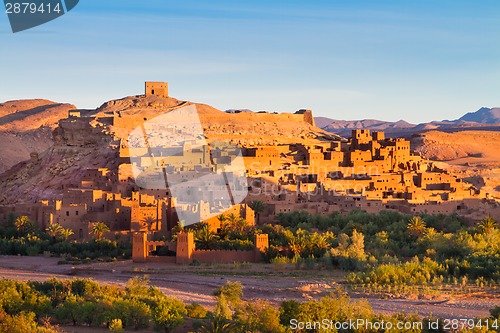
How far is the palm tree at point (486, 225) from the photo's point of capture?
3390 centimetres

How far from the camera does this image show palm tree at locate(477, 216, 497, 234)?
3390 centimetres

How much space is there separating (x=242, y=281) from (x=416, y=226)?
354 inches


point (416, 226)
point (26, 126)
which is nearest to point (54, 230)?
point (416, 226)

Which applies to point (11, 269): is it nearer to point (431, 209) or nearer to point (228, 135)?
point (431, 209)

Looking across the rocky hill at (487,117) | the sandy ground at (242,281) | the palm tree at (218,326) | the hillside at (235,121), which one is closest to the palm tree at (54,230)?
the sandy ground at (242,281)

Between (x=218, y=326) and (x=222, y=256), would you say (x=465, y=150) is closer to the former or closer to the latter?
(x=222, y=256)

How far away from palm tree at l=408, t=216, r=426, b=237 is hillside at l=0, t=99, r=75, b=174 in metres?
36.4

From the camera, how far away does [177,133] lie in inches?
1929

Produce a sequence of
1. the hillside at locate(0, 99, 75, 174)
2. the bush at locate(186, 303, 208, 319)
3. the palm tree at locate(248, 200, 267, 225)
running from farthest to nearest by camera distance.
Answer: the hillside at locate(0, 99, 75, 174) < the palm tree at locate(248, 200, 267, 225) < the bush at locate(186, 303, 208, 319)

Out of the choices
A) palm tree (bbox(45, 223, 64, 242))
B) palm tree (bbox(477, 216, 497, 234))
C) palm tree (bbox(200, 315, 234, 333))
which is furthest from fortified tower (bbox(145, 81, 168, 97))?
palm tree (bbox(200, 315, 234, 333))

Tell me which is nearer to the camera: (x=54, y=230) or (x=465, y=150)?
(x=54, y=230)

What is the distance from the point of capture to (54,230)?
1319 inches

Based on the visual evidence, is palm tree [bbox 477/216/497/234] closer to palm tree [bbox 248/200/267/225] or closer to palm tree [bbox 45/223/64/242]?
palm tree [bbox 248/200/267/225]

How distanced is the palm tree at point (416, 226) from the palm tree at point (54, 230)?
1348 cm
